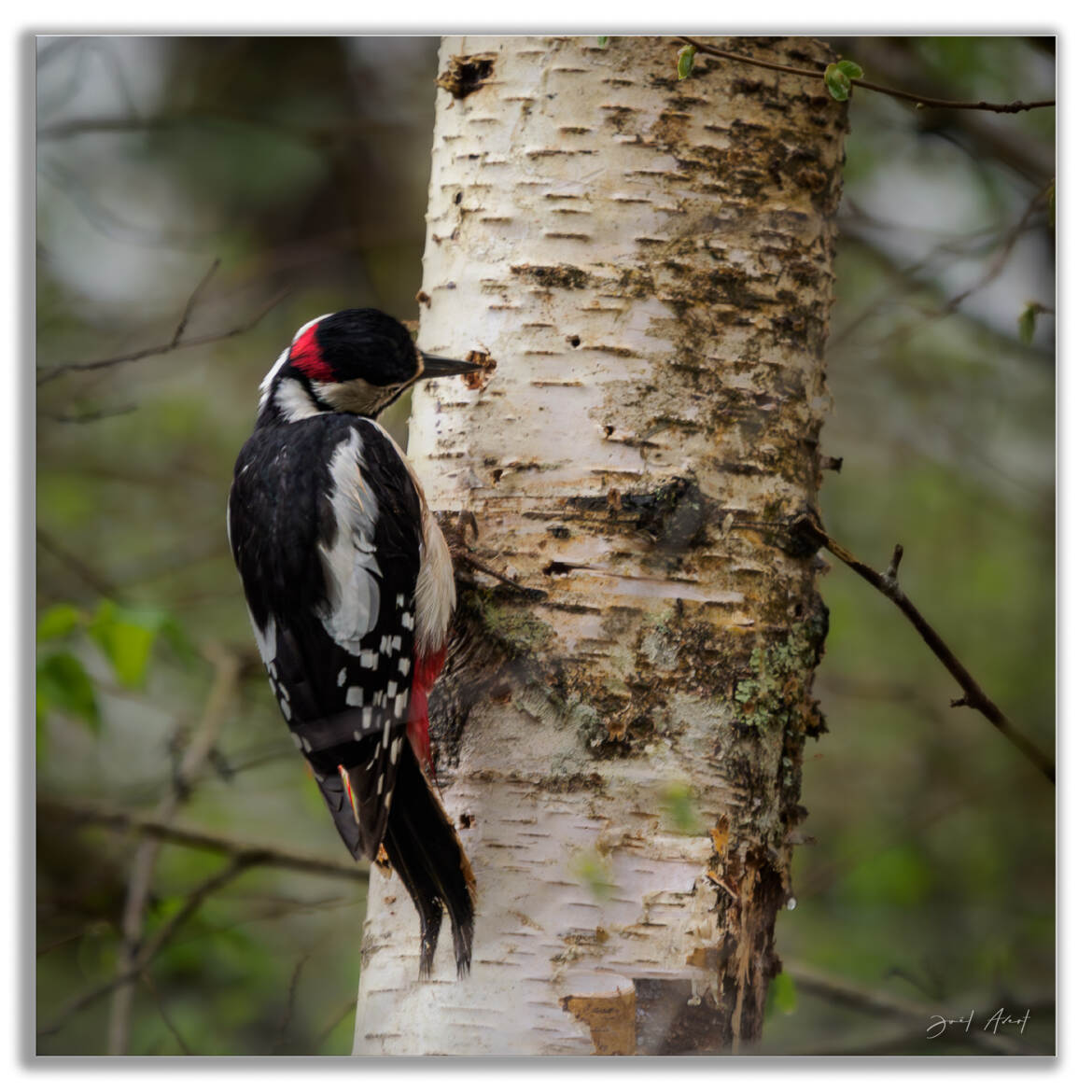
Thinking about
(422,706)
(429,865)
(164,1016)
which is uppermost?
(422,706)

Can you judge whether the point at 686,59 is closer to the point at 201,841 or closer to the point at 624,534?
the point at 624,534

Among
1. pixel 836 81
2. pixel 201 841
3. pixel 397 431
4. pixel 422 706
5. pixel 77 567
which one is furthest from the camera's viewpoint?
pixel 397 431

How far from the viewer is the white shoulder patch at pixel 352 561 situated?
60.7 inches

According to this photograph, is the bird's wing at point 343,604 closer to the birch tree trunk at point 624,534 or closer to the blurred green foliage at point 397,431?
the birch tree trunk at point 624,534

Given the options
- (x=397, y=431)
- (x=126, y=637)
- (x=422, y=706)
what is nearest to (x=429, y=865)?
(x=422, y=706)

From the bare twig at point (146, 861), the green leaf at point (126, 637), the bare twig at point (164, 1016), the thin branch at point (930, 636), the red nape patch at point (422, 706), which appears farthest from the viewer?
the bare twig at point (146, 861)

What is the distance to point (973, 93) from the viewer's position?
2.45 metres

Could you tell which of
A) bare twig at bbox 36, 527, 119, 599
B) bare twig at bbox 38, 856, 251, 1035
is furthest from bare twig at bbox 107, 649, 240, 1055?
bare twig at bbox 36, 527, 119, 599

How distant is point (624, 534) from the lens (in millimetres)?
1413

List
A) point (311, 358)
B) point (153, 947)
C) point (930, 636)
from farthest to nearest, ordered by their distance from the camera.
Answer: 1. point (153, 947)
2. point (311, 358)
3. point (930, 636)

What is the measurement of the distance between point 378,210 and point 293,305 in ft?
1.25
